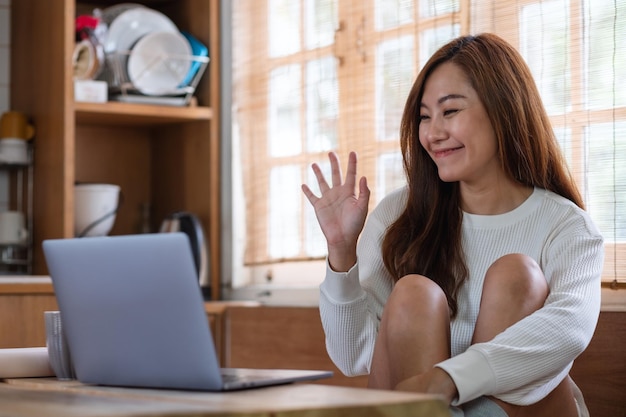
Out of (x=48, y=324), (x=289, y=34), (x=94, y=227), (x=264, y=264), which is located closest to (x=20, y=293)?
(x=94, y=227)

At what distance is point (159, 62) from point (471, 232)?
1.55m

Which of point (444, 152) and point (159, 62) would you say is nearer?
point (444, 152)

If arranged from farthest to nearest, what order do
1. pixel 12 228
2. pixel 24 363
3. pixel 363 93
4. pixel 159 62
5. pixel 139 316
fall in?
pixel 159 62 → pixel 12 228 → pixel 363 93 → pixel 24 363 → pixel 139 316

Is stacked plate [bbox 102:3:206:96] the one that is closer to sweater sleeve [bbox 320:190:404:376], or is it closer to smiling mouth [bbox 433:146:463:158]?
sweater sleeve [bbox 320:190:404:376]

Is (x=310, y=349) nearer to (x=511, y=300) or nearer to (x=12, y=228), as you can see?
(x=12, y=228)

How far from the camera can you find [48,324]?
56.9 inches

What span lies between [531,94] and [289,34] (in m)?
1.21

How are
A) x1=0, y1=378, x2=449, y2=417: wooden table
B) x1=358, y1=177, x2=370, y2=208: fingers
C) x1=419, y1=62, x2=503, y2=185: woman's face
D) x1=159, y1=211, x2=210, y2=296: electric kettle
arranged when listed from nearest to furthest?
x1=0, y1=378, x2=449, y2=417: wooden table < x1=358, y1=177, x2=370, y2=208: fingers < x1=419, y1=62, x2=503, y2=185: woman's face < x1=159, y1=211, x2=210, y2=296: electric kettle

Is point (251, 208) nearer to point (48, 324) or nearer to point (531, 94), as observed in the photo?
point (531, 94)

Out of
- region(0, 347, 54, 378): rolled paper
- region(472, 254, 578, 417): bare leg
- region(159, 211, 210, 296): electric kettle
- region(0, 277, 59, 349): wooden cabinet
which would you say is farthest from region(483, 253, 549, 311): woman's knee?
region(159, 211, 210, 296): electric kettle

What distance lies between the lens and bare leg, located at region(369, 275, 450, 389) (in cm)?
149

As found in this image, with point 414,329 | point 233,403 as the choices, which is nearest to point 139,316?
point 233,403

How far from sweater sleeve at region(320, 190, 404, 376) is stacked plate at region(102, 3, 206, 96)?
1.32 meters

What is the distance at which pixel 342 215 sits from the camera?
175 cm
